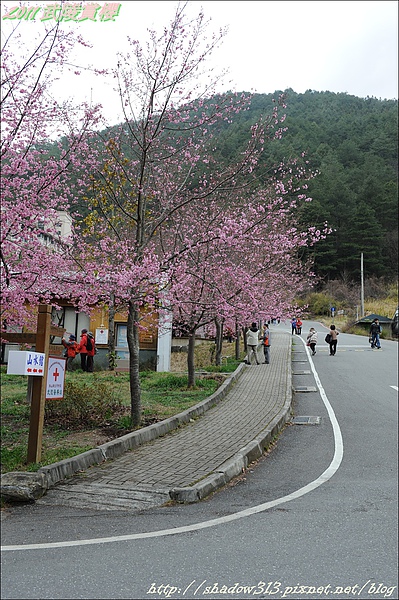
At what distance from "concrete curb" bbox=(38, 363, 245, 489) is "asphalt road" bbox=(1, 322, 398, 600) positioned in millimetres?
788

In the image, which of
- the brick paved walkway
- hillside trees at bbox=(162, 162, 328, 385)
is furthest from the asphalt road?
hillside trees at bbox=(162, 162, 328, 385)

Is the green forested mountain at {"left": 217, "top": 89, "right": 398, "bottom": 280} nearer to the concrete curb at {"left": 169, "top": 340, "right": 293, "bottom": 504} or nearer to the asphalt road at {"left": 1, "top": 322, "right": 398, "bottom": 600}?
the concrete curb at {"left": 169, "top": 340, "right": 293, "bottom": 504}

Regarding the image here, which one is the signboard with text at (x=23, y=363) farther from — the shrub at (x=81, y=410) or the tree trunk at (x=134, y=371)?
the shrub at (x=81, y=410)

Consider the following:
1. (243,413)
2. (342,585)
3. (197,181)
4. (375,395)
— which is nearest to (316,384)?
(375,395)

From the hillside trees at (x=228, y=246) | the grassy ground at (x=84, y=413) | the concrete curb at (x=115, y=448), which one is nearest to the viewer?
the concrete curb at (x=115, y=448)

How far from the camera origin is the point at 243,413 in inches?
487

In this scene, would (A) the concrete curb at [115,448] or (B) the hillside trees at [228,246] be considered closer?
(A) the concrete curb at [115,448]

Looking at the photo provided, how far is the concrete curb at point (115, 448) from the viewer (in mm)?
7227

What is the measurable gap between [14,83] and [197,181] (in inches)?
184

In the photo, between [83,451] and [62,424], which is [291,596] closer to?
[83,451]

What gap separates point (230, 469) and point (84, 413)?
401 cm

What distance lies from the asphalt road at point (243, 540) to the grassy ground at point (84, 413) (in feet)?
6.87

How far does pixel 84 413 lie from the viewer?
10617 mm

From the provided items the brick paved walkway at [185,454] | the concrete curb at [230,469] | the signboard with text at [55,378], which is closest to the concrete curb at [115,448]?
the brick paved walkway at [185,454]
